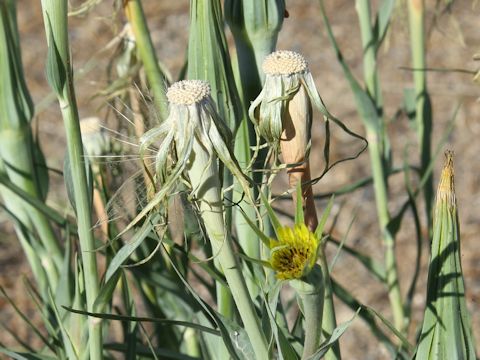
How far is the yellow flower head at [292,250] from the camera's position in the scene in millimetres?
511

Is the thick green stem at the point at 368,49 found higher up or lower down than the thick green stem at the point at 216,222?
higher up

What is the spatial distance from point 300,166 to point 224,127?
11 centimetres

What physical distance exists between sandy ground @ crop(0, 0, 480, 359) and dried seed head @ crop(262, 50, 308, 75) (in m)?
1.06

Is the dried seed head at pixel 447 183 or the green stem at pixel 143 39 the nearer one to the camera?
the dried seed head at pixel 447 183

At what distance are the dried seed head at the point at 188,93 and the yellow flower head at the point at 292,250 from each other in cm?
9

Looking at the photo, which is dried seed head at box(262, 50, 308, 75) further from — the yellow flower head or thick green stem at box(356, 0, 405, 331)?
thick green stem at box(356, 0, 405, 331)

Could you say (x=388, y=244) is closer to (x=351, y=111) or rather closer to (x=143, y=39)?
(x=143, y=39)

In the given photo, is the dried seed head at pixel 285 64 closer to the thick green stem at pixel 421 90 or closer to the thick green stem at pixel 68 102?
the thick green stem at pixel 68 102

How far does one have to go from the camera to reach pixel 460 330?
2.09 feet

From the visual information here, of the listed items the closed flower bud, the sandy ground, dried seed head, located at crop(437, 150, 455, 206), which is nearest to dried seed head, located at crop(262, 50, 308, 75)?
the closed flower bud

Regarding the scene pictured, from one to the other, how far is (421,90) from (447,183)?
54cm

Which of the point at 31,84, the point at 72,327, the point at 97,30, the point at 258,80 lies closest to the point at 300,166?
the point at 258,80

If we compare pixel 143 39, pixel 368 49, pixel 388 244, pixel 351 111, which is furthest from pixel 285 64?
pixel 351 111

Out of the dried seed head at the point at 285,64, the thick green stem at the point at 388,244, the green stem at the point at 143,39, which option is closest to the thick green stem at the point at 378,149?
the thick green stem at the point at 388,244
